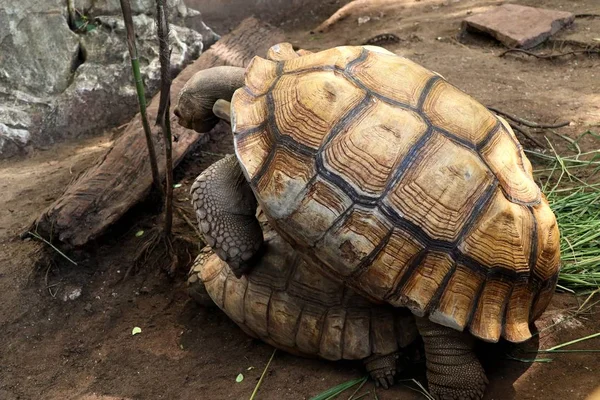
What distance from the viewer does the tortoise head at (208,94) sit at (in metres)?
3.39

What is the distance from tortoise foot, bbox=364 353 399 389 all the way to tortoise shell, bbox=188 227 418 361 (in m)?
0.03

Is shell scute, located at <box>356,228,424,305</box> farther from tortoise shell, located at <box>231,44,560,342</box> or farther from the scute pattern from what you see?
the scute pattern

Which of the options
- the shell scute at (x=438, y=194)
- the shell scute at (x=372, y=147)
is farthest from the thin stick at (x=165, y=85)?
the shell scute at (x=438, y=194)

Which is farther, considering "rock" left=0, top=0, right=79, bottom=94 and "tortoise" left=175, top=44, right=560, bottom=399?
"rock" left=0, top=0, right=79, bottom=94

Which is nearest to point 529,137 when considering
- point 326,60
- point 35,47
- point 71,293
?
point 326,60

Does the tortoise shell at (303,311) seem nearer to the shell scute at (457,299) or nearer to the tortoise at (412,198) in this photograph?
the tortoise at (412,198)

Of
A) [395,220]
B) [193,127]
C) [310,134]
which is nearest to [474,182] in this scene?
[395,220]

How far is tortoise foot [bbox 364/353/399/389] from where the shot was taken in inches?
117

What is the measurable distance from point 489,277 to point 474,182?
42 cm

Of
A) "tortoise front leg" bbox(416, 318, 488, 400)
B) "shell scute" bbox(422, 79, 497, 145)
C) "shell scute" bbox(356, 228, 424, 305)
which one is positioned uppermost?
"shell scute" bbox(422, 79, 497, 145)

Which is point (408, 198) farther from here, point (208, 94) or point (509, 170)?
point (208, 94)

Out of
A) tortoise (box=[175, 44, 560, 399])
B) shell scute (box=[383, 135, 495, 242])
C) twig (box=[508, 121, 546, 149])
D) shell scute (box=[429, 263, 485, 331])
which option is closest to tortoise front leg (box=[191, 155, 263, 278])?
tortoise (box=[175, 44, 560, 399])

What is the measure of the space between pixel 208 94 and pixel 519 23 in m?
4.77

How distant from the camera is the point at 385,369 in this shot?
296 centimetres
